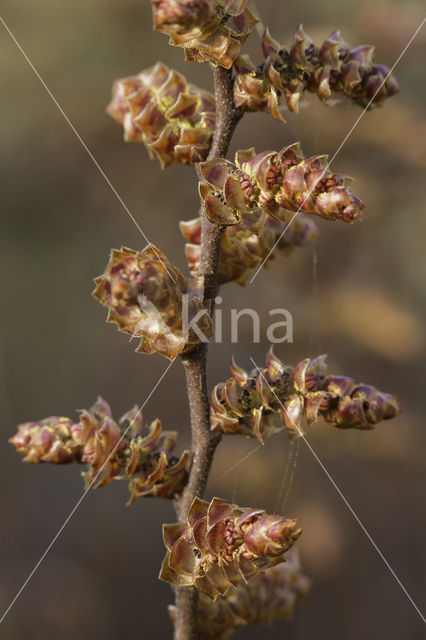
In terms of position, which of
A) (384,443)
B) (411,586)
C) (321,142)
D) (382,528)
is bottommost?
(411,586)

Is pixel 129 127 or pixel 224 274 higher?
pixel 129 127

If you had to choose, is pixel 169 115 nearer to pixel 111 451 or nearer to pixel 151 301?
pixel 151 301

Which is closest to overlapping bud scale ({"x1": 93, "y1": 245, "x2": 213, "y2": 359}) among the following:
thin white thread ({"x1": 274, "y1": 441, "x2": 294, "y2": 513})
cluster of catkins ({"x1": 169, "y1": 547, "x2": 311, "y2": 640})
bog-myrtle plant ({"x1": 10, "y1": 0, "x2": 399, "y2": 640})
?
Answer: bog-myrtle plant ({"x1": 10, "y1": 0, "x2": 399, "y2": 640})

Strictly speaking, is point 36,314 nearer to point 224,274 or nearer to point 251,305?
point 251,305

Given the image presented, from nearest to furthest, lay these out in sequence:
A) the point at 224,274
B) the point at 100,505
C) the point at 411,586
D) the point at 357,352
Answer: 1. the point at 224,274
2. the point at 411,586
3. the point at 357,352
4. the point at 100,505

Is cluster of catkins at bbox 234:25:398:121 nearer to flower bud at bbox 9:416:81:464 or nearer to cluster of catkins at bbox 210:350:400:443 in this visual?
cluster of catkins at bbox 210:350:400:443

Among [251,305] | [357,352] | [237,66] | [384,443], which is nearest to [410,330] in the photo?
[357,352]
